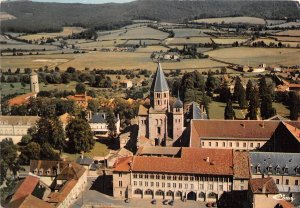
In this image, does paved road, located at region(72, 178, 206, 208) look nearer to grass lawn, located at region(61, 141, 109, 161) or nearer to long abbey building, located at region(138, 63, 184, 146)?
long abbey building, located at region(138, 63, 184, 146)

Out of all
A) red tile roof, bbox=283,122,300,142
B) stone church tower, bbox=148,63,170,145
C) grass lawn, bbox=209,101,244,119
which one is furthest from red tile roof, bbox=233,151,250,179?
grass lawn, bbox=209,101,244,119

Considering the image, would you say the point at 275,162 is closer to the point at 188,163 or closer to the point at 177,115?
the point at 188,163

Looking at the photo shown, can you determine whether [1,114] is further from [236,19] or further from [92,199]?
[236,19]

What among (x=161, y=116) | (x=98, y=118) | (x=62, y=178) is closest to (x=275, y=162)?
(x=161, y=116)

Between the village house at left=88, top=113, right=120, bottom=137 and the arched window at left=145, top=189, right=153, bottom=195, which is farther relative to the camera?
the village house at left=88, top=113, right=120, bottom=137

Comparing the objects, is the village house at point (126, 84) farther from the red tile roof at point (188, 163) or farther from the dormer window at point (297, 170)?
the dormer window at point (297, 170)
